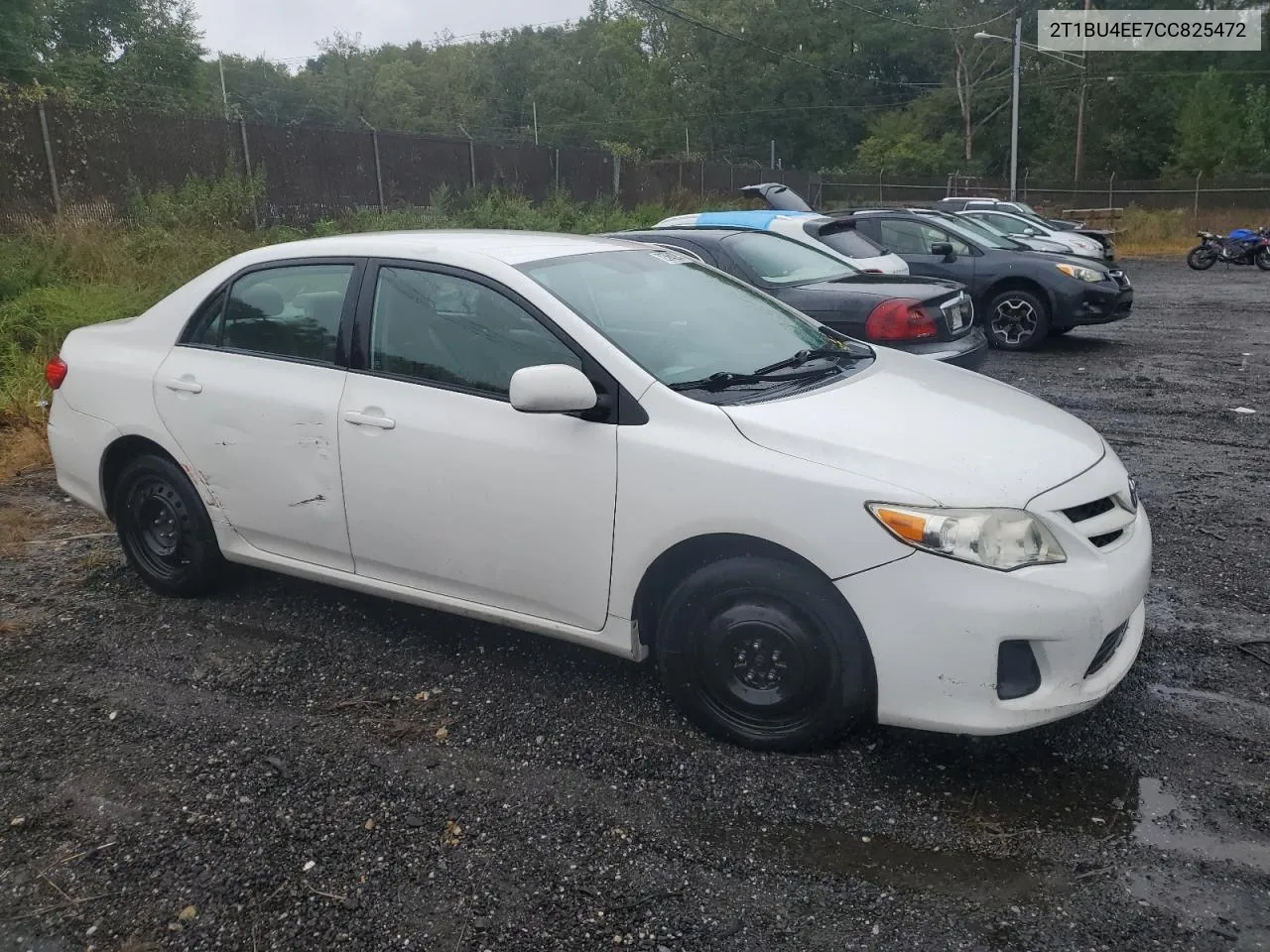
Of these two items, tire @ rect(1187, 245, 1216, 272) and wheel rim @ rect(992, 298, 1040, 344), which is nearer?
wheel rim @ rect(992, 298, 1040, 344)

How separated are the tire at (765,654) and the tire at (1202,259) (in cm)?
2441

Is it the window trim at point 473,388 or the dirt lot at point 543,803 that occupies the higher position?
the window trim at point 473,388

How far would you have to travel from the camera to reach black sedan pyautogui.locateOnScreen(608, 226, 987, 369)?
7.30 m

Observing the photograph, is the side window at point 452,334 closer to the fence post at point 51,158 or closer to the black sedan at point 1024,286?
the black sedan at point 1024,286

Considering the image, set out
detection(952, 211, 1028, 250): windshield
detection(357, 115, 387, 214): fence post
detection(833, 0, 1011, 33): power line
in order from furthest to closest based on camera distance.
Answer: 1. detection(833, 0, 1011, 33): power line
2. detection(357, 115, 387, 214): fence post
3. detection(952, 211, 1028, 250): windshield

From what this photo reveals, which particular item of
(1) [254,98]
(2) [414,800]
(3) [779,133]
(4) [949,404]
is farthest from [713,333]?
(1) [254,98]

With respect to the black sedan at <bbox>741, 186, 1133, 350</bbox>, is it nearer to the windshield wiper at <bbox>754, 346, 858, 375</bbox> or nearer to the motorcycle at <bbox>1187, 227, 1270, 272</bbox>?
the windshield wiper at <bbox>754, 346, 858, 375</bbox>

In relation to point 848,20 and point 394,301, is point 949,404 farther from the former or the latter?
point 848,20

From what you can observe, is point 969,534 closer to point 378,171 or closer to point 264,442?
point 264,442

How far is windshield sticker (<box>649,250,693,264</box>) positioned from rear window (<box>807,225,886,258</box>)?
595 cm

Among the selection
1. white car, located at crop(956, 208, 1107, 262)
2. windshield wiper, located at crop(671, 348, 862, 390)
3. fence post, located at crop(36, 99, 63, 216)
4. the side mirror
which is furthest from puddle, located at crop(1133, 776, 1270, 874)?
white car, located at crop(956, 208, 1107, 262)

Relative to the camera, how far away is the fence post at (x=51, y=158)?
40.0ft

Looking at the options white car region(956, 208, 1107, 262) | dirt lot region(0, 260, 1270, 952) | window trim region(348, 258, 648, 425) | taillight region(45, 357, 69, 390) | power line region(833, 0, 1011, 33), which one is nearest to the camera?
dirt lot region(0, 260, 1270, 952)

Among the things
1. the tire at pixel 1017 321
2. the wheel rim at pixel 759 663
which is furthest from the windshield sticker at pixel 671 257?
the tire at pixel 1017 321
